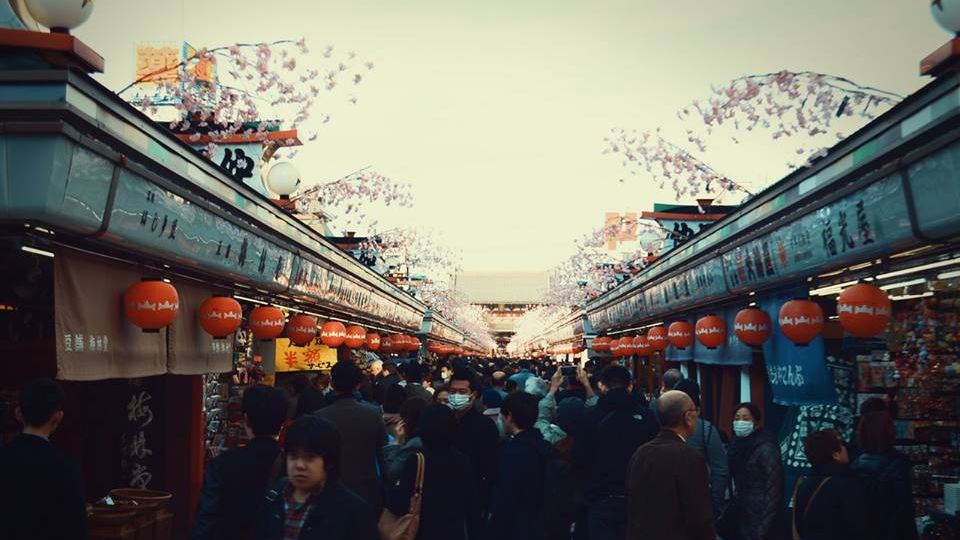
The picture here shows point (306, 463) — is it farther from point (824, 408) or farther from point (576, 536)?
point (824, 408)

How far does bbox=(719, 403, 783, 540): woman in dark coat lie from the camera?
763 centimetres

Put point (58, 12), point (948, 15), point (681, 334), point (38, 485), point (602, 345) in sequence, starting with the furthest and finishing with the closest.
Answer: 1. point (602, 345)
2. point (681, 334)
3. point (58, 12)
4. point (948, 15)
5. point (38, 485)

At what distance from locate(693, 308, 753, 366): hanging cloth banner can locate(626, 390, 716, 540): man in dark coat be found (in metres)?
6.47

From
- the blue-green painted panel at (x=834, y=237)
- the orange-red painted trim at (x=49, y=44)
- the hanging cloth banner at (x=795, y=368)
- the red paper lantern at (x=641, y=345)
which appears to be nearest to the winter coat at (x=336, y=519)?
the orange-red painted trim at (x=49, y=44)

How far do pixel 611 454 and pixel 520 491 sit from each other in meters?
1.09

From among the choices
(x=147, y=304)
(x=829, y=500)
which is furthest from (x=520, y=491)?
(x=147, y=304)

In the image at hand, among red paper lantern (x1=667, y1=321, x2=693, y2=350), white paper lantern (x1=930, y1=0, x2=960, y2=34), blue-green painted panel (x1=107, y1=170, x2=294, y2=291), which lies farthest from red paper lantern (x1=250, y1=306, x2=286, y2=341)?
white paper lantern (x1=930, y1=0, x2=960, y2=34)

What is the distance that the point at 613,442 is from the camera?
778 centimetres

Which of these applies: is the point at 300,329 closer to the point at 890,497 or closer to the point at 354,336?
the point at 354,336

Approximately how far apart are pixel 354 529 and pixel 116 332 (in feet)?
13.3

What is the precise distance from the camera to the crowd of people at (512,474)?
4555 millimetres

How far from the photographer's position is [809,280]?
941 cm

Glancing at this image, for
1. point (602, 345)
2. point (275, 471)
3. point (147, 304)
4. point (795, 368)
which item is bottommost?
point (275, 471)

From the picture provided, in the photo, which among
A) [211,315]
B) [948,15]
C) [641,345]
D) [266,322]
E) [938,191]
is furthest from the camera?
[641,345]
